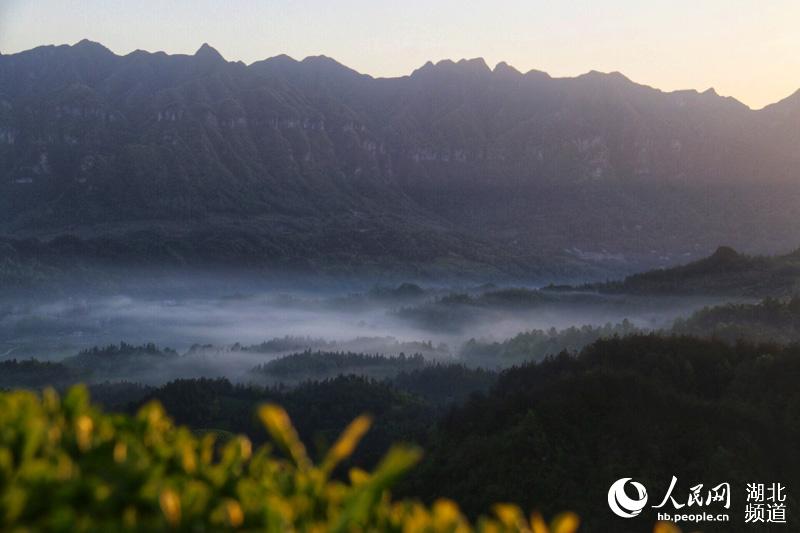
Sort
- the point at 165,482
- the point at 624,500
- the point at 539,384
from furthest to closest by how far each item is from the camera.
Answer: the point at 539,384 < the point at 624,500 < the point at 165,482

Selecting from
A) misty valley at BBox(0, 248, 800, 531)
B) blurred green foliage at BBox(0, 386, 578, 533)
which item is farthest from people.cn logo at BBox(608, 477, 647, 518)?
blurred green foliage at BBox(0, 386, 578, 533)

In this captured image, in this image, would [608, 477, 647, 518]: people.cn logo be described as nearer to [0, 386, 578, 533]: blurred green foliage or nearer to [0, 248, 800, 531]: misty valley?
[0, 248, 800, 531]: misty valley

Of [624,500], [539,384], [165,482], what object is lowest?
[624,500]

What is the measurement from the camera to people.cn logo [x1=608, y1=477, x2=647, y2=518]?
13148mm

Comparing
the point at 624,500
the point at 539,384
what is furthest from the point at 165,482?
the point at 539,384

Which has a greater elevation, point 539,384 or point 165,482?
point 165,482

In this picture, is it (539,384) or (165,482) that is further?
(539,384)

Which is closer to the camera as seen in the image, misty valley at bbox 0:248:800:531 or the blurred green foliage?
the blurred green foliage

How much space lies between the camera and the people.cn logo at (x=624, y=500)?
13.1 metres

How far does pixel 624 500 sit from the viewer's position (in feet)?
44.8

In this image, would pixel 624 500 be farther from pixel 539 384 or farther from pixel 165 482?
pixel 165 482

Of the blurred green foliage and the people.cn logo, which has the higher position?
the blurred green foliage

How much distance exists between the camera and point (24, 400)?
270cm

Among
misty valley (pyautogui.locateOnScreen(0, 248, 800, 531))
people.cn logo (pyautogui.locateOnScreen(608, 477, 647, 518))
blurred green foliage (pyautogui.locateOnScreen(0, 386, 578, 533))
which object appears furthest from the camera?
misty valley (pyautogui.locateOnScreen(0, 248, 800, 531))
